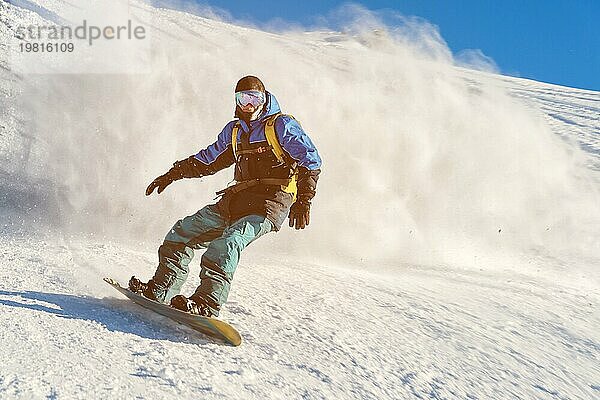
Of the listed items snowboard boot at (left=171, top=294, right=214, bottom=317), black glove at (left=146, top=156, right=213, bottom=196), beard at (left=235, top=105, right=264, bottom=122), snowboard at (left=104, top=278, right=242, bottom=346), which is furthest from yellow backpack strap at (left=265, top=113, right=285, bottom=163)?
snowboard at (left=104, top=278, right=242, bottom=346)

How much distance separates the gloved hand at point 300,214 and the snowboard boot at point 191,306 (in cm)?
72

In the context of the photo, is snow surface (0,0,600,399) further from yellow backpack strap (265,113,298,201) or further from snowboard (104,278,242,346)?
yellow backpack strap (265,113,298,201)

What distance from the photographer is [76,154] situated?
6.54m

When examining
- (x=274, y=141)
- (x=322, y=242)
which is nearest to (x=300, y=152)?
(x=274, y=141)

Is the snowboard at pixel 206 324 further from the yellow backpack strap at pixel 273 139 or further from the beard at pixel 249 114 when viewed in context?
the beard at pixel 249 114

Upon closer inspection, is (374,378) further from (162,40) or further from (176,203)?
(162,40)

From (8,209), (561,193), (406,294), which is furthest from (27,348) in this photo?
(561,193)

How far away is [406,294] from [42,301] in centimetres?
247

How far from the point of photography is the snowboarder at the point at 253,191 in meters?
3.00

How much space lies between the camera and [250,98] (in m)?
3.19

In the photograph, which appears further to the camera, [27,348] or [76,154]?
[76,154]

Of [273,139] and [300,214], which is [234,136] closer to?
[273,139]

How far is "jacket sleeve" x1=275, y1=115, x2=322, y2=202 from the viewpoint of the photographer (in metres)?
3.11

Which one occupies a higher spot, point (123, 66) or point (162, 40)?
point (162, 40)
